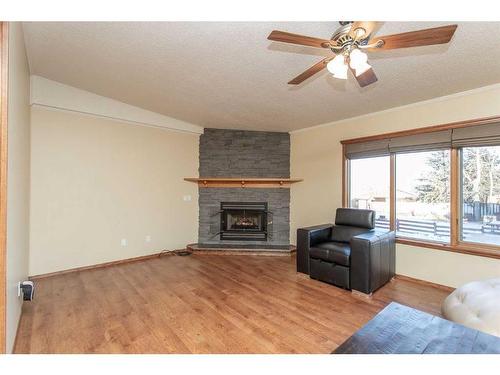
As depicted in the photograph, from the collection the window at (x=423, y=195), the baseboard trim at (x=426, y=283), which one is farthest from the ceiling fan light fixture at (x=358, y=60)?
the baseboard trim at (x=426, y=283)

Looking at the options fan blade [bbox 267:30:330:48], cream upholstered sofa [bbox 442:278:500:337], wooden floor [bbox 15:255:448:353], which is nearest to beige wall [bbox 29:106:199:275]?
wooden floor [bbox 15:255:448:353]

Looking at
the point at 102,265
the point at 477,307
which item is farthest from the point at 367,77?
the point at 102,265

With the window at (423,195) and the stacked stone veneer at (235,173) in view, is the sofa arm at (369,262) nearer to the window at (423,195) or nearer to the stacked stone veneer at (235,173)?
the window at (423,195)

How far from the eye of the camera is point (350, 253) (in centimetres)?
288

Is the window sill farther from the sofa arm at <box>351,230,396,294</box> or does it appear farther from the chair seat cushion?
the chair seat cushion

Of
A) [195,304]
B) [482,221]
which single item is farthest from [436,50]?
[195,304]

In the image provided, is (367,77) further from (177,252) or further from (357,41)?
(177,252)

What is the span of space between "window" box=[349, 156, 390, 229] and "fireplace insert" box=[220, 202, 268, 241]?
5.77 feet

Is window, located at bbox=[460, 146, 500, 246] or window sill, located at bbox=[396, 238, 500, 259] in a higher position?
window, located at bbox=[460, 146, 500, 246]

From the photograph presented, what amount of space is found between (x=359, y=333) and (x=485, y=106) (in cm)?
299

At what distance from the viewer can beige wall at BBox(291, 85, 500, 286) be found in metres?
2.79
